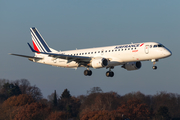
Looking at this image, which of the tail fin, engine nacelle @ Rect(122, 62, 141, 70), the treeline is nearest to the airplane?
engine nacelle @ Rect(122, 62, 141, 70)

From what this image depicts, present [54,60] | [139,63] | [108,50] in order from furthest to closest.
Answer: [54,60] < [139,63] < [108,50]

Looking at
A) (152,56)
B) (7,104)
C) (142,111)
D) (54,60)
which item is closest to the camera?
(152,56)

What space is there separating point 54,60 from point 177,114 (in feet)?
223

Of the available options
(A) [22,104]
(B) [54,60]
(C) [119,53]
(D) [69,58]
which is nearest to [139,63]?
(C) [119,53]

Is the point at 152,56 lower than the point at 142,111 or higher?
higher

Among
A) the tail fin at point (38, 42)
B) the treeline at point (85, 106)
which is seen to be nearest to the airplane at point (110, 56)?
the tail fin at point (38, 42)

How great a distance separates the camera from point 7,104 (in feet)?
287

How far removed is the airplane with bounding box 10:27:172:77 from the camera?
54.6 metres

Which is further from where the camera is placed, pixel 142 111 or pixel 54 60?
pixel 142 111

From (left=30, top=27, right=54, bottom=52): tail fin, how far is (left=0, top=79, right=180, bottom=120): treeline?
1827 centimetres

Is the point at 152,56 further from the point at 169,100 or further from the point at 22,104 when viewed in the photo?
the point at 169,100

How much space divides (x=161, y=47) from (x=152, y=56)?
2295 mm

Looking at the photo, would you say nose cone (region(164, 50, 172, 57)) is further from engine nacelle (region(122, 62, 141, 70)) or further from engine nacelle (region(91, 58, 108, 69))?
engine nacelle (region(91, 58, 108, 69))

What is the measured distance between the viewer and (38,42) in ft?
250
